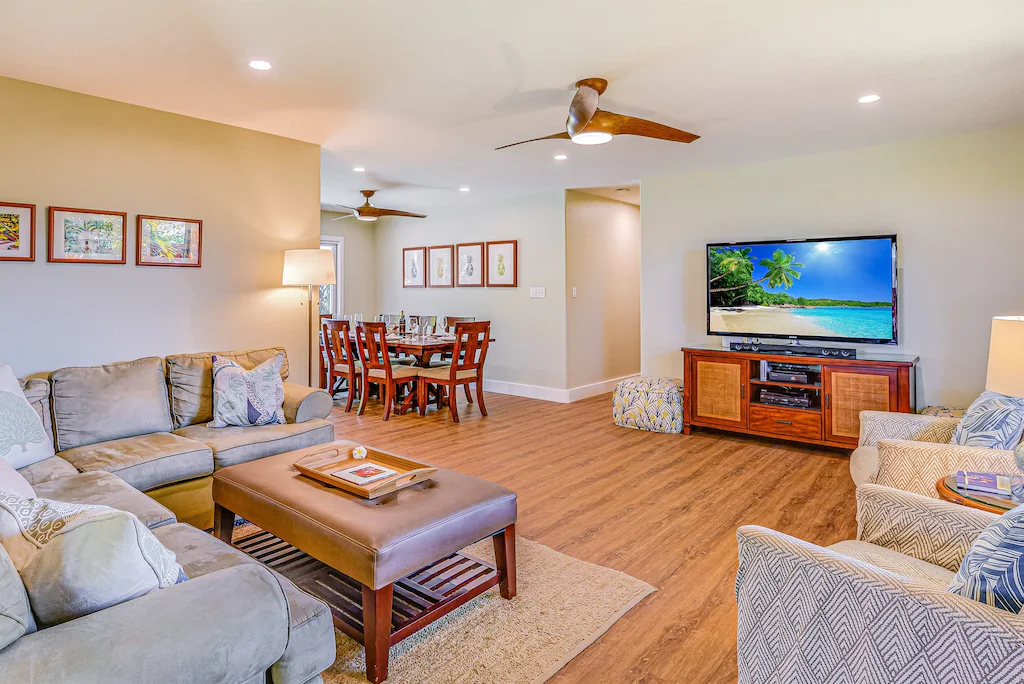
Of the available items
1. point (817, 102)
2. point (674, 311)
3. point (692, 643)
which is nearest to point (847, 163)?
point (817, 102)

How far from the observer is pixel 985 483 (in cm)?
193

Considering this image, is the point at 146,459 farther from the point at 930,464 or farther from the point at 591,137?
the point at 930,464

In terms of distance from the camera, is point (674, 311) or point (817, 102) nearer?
point (817, 102)

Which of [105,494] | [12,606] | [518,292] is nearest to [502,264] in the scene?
[518,292]

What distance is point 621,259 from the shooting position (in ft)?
24.0

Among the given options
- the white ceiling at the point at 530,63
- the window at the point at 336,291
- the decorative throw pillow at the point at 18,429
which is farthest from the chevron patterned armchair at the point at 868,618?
the window at the point at 336,291

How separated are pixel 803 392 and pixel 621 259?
10.8ft

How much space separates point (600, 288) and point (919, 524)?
535 cm

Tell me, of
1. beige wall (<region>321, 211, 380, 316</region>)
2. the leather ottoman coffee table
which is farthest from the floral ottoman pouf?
beige wall (<region>321, 211, 380, 316</region>)

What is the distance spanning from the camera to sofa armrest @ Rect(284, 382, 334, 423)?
137 inches

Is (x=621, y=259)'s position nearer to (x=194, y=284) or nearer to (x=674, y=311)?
(x=674, y=311)

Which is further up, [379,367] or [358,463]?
[379,367]

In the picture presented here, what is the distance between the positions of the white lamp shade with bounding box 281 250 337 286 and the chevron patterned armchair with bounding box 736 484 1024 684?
362 centimetres

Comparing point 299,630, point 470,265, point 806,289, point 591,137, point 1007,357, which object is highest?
point 591,137
